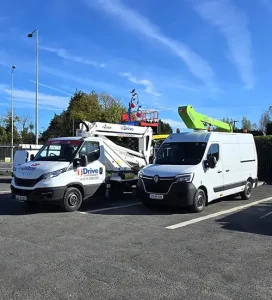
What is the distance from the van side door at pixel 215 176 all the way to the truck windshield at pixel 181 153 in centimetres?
32

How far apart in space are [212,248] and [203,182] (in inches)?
161

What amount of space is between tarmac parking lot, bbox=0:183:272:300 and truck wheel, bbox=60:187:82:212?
32cm

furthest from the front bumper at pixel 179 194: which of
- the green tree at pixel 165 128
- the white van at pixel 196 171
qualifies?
the green tree at pixel 165 128

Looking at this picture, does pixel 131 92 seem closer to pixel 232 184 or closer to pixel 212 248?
pixel 232 184

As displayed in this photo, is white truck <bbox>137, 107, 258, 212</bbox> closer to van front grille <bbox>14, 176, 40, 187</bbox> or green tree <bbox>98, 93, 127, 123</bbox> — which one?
van front grille <bbox>14, 176, 40, 187</bbox>

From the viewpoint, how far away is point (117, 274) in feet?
17.9

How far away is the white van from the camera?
10445 mm

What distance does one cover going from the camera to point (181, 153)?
1166 centimetres

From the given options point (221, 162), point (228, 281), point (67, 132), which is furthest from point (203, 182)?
point (67, 132)

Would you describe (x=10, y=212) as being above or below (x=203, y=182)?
below

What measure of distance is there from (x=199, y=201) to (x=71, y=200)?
12.0ft

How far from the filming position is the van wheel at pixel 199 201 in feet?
34.6

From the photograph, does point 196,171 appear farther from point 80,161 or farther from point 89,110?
Result: point 89,110

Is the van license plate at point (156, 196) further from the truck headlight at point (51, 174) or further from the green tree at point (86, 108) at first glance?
the green tree at point (86, 108)
